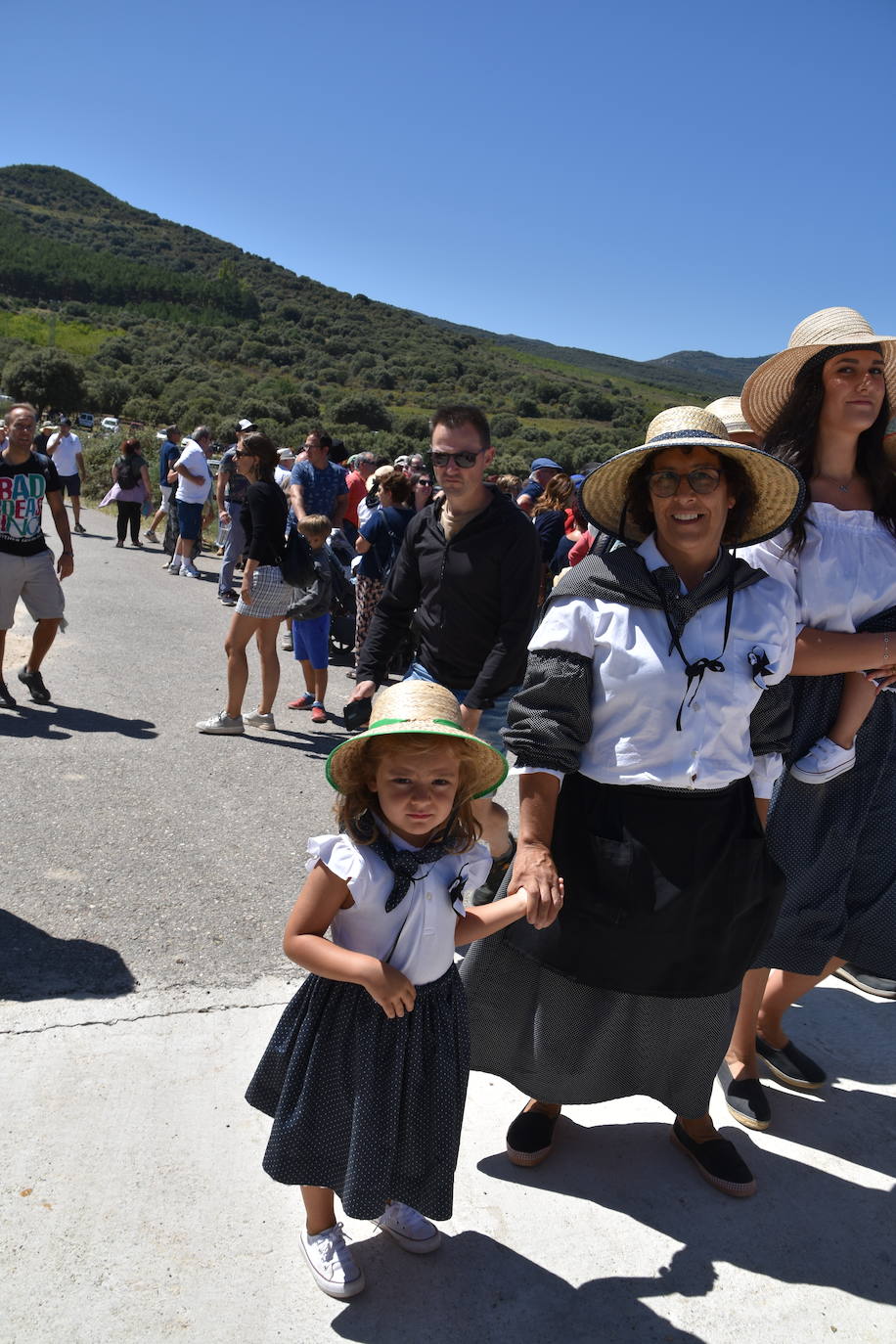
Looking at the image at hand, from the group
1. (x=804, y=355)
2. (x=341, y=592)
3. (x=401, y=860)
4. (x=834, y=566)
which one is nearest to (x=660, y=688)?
(x=401, y=860)

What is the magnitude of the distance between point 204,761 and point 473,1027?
12.1 feet

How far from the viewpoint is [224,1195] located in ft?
7.86

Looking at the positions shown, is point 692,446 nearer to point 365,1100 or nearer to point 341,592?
point 365,1100

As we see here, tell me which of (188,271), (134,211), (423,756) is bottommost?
(423,756)

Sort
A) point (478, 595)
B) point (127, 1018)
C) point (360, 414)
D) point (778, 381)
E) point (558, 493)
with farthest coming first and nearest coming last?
point (360, 414) < point (558, 493) < point (478, 595) < point (127, 1018) < point (778, 381)

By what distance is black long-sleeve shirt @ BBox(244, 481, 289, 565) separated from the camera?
643 centimetres

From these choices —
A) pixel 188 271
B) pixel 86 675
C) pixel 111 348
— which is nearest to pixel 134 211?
pixel 188 271

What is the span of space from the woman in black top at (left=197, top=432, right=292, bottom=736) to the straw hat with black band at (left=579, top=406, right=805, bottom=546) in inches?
160

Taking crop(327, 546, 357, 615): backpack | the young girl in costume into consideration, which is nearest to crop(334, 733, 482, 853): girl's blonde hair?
the young girl in costume

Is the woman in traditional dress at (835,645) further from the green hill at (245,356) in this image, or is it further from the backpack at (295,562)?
the green hill at (245,356)

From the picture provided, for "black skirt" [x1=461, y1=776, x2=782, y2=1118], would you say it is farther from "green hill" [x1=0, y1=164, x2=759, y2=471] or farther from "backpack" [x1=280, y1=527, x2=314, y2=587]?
"green hill" [x1=0, y1=164, x2=759, y2=471]

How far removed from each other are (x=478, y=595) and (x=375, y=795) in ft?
5.78

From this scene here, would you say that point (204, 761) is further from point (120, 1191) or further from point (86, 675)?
point (120, 1191)

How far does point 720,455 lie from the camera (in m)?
2.38
